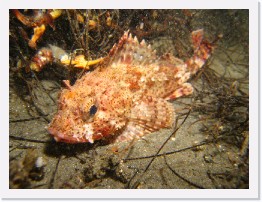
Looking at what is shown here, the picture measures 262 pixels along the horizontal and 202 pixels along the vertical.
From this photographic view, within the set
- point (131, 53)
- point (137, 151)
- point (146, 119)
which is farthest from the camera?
point (131, 53)

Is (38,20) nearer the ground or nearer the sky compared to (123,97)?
nearer the sky

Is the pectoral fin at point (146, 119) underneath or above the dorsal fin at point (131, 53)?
underneath

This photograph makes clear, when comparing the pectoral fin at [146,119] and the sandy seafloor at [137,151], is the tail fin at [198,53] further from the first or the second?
the pectoral fin at [146,119]

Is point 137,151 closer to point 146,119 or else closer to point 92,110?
point 146,119

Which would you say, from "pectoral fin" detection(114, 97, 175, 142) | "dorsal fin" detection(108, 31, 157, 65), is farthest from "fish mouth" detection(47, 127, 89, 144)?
"dorsal fin" detection(108, 31, 157, 65)

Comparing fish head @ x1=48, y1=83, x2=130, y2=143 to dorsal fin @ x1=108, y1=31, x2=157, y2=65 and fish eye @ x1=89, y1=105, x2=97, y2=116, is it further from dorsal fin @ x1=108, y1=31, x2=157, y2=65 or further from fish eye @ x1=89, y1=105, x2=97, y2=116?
dorsal fin @ x1=108, y1=31, x2=157, y2=65

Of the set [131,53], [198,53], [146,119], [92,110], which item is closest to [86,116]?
[92,110]

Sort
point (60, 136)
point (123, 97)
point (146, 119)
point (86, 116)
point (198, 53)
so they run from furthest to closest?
point (198, 53)
point (146, 119)
point (123, 97)
point (86, 116)
point (60, 136)

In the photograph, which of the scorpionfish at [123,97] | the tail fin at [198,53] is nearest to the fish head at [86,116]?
the scorpionfish at [123,97]
